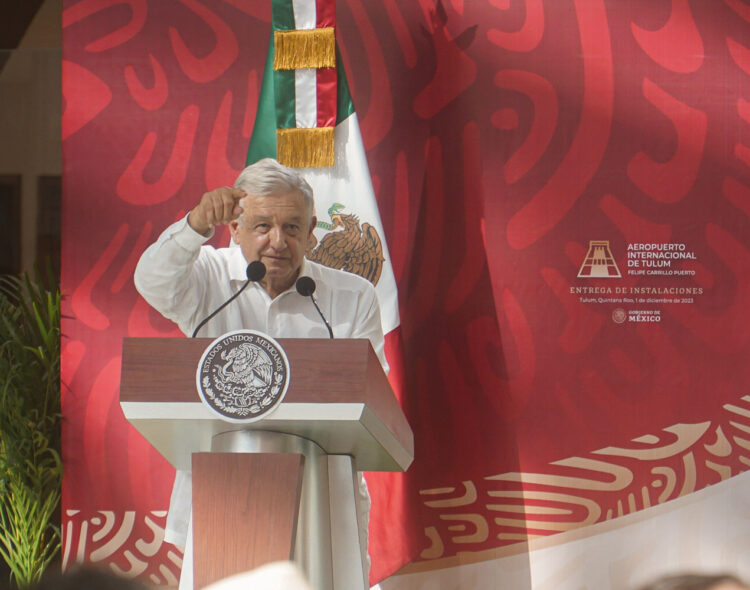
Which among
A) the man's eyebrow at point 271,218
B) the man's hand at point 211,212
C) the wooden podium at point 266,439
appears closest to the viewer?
the wooden podium at point 266,439

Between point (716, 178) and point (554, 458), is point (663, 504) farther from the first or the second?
point (716, 178)

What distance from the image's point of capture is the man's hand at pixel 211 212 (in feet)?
9.55

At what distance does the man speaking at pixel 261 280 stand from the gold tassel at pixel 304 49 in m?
0.46

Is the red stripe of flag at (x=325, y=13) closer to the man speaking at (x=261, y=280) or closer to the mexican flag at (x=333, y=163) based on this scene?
the mexican flag at (x=333, y=163)

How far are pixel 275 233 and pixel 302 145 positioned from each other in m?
0.53

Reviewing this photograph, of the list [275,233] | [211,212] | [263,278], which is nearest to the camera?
[211,212]

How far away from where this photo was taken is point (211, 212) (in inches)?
115

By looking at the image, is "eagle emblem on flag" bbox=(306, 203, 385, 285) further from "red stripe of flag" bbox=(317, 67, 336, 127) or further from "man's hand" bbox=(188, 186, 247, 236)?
"man's hand" bbox=(188, 186, 247, 236)

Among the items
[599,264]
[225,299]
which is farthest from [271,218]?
[599,264]

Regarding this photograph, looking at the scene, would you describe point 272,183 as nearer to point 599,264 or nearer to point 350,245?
point 350,245

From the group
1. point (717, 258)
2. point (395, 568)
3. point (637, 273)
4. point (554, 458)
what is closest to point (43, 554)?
point (395, 568)

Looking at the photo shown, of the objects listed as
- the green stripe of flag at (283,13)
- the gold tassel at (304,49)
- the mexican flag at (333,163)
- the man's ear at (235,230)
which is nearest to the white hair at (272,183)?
the man's ear at (235,230)

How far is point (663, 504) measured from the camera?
3.79m

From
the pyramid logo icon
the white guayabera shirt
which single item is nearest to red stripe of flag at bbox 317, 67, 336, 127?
the white guayabera shirt
